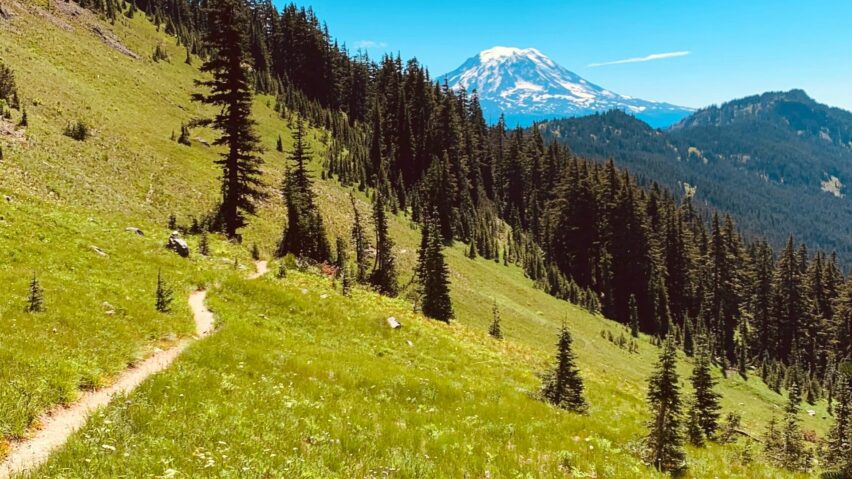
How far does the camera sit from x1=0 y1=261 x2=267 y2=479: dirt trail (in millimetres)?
6565

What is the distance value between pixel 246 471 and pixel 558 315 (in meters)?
61.6

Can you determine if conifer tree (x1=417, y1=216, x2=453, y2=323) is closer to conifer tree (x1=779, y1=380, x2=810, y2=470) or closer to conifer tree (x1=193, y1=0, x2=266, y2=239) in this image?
conifer tree (x1=193, y1=0, x2=266, y2=239)

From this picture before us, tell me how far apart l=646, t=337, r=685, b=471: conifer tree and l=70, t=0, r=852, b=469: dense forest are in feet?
195

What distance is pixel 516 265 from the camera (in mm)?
83438

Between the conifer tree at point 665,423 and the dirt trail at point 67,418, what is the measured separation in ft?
39.7

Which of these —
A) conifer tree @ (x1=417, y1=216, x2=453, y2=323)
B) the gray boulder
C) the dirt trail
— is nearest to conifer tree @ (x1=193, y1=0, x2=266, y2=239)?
the gray boulder

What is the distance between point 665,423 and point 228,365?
1147cm

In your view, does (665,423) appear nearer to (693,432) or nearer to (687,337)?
(693,432)

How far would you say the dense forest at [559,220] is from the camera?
8194cm

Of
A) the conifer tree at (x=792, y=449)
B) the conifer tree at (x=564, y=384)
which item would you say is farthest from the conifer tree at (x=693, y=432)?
the conifer tree at (x=564, y=384)

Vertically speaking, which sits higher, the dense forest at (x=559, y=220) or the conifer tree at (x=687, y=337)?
the dense forest at (x=559, y=220)

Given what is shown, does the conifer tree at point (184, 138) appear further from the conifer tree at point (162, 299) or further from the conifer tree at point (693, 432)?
the conifer tree at point (693, 432)

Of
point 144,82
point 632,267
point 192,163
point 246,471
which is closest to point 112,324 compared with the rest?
point 246,471

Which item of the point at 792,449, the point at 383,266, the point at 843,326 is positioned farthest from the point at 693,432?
the point at 843,326
